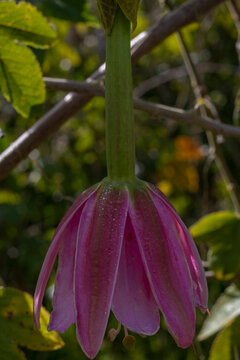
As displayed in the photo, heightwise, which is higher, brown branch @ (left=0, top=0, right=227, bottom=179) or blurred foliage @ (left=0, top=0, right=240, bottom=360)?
brown branch @ (left=0, top=0, right=227, bottom=179)

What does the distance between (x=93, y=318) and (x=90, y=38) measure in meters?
2.91

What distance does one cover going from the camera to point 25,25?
0.86 m

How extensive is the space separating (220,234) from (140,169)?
144cm

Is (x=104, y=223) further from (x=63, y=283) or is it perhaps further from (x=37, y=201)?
(x=37, y=201)

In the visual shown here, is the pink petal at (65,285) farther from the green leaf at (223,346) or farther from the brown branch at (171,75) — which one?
the brown branch at (171,75)

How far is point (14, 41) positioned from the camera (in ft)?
2.80

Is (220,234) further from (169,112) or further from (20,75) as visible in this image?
(20,75)

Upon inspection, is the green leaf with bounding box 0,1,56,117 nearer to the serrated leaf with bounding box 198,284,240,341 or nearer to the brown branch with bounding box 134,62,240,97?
the serrated leaf with bounding box 198,284,240,341

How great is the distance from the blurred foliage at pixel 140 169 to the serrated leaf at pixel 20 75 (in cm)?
3

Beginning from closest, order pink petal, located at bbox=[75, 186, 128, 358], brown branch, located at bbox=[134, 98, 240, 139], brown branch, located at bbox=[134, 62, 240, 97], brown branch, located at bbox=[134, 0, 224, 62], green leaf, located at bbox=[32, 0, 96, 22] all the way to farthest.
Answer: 1. pink petal, located at bbox=[75, 186, 128, 358]
2. brown branch, located at bbox=[134, 98, 240, 139]
3. brown branch, located at bbox=[134, 0, 224, 62]
4. green leaf, located at bbox=[32, 0, 96, 22]
5. brown branch, located at bbox=[134, 62, 240, 97]

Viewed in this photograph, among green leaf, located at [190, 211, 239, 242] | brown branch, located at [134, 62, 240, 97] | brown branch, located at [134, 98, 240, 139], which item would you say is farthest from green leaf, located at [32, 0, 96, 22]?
brown branch, located at [134, 62, 240, 97]

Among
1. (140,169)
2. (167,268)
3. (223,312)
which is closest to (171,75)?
(140,169)

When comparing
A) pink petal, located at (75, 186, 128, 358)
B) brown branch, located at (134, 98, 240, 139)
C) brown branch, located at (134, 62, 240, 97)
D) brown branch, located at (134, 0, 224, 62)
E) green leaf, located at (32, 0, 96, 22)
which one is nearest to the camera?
pink petal, located at (75, 186, 128, 358)

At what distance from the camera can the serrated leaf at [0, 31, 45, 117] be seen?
0.85 meters
